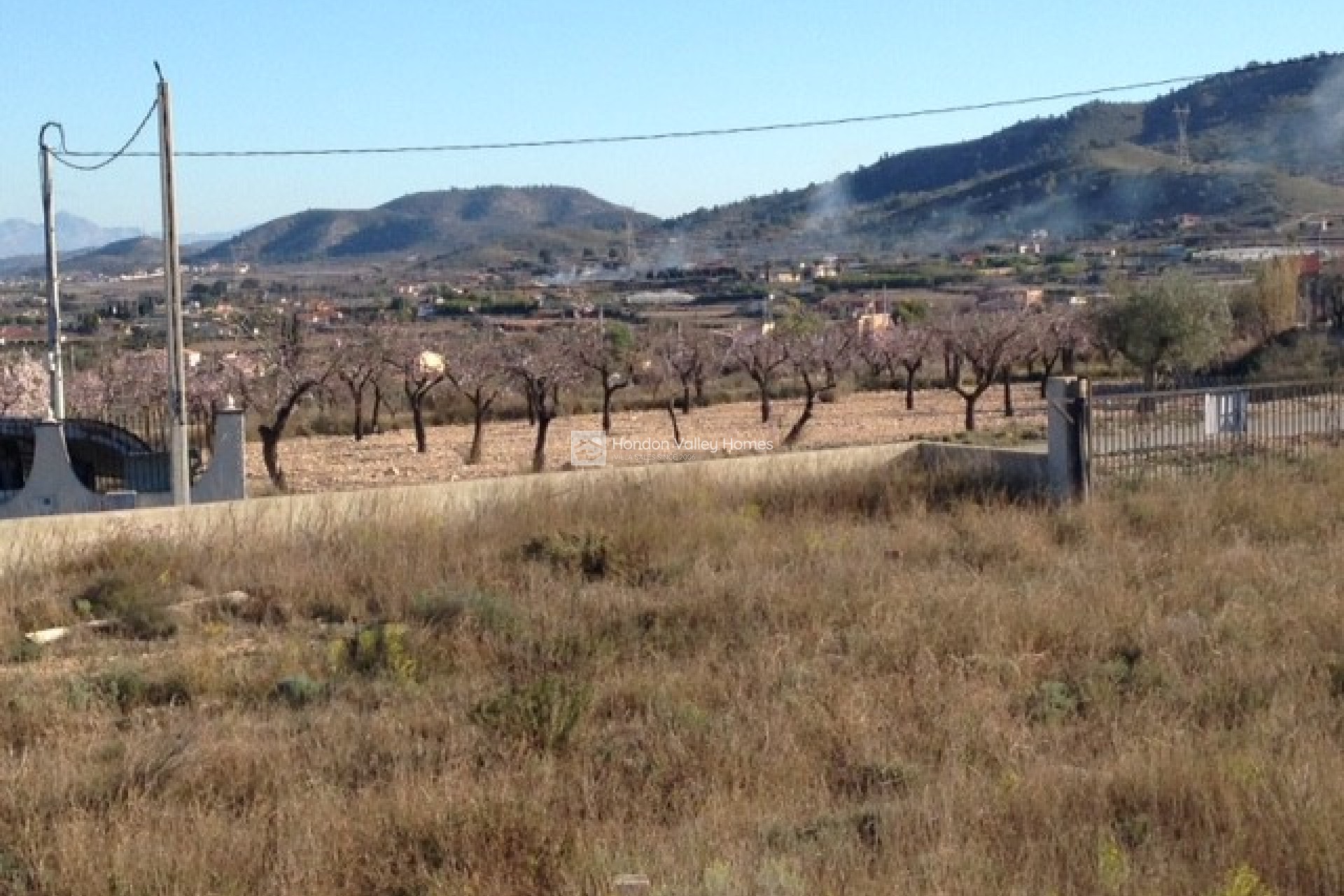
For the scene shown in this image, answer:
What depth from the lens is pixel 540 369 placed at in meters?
39.6

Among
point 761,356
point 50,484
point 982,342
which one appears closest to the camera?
point 50,484

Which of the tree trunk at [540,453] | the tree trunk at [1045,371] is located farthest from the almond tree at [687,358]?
the tree trunk at [540,453]

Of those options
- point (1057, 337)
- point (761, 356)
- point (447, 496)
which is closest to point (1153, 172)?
point (1057, 337)

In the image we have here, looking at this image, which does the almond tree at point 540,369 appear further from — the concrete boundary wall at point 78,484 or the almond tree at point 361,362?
the concrete boundary wall at point 78,484

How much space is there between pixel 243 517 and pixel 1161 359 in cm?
3336

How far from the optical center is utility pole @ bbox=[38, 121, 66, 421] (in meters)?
23.0

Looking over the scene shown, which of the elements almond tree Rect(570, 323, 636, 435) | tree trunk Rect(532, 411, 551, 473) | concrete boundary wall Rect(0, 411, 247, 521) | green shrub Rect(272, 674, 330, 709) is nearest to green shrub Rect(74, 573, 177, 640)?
green shrub Rect(272, 674, 330, 709)

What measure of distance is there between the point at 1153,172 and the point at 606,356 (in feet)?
394

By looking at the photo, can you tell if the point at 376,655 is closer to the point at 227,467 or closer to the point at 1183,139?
the point at 227,467

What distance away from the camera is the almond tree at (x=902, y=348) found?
175 ft

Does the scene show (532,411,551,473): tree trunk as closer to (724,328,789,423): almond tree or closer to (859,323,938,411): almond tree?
(724,328,789,423): almond tree

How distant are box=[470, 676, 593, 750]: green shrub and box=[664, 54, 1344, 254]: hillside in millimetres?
126251

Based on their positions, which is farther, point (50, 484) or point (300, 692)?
point (50, 484)

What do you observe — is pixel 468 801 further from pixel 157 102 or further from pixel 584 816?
pixel 157 102
